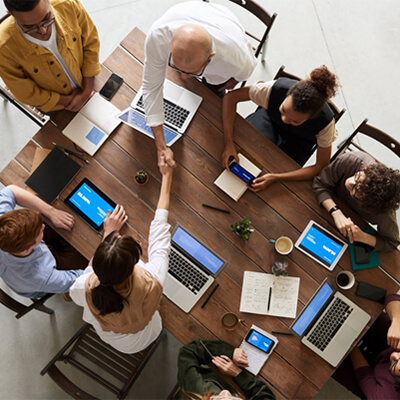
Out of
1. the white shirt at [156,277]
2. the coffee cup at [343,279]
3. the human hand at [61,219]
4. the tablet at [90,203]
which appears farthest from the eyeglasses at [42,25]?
the coffee cup at [343,279]

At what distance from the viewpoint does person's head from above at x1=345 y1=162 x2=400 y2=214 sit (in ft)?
6.08

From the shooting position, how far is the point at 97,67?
2240 millimetres

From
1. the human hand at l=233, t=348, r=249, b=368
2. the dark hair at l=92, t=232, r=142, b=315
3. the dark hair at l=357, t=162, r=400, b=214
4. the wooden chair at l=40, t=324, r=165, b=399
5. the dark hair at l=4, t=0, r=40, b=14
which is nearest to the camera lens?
the dark hair at l=92, t=232, r=142, b=315

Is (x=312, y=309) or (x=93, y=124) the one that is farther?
(x=93, y=124)

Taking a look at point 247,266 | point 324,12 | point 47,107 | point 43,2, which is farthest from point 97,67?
point 324,12

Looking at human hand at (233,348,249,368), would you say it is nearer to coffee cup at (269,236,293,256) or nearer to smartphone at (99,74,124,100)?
coffee cup at (269,236,293,256)

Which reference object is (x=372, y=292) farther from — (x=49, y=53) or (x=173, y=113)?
(x=49, y=53)

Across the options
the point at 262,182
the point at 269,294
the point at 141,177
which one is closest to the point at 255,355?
the point at 269,294

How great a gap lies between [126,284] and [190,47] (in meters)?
1.11

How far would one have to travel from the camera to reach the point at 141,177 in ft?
6.98

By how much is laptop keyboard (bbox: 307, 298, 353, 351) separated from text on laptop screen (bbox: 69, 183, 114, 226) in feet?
4.32

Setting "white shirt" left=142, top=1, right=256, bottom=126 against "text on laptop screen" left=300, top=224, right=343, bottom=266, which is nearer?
"white shirt" left=142, top=1, right=256, bottom=126

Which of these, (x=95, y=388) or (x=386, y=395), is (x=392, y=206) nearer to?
(x=386, y=395)

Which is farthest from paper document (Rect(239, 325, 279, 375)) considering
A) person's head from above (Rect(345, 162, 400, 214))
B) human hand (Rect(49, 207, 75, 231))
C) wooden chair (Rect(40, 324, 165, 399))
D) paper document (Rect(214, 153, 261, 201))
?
human hand (Rect(49, 207, 75, 231))
